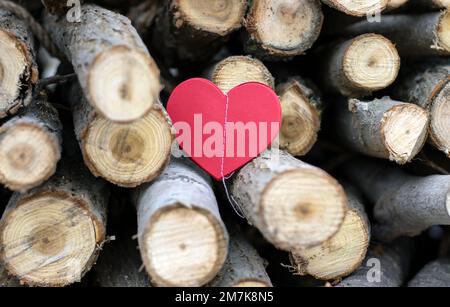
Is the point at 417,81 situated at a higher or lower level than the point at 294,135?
higher

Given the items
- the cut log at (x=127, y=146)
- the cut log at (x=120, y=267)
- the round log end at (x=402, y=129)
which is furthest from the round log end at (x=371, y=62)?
the cut log at (x=120, y=267)

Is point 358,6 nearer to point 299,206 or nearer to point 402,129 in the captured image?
point 402,129

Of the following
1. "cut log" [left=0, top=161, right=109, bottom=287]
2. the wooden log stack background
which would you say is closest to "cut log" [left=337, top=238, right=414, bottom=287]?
the wooden log stack background

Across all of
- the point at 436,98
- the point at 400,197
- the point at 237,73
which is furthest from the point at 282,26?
the point at 400,197

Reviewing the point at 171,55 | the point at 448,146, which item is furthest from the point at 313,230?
the point at 171,55

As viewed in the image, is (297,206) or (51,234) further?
(51,234)
